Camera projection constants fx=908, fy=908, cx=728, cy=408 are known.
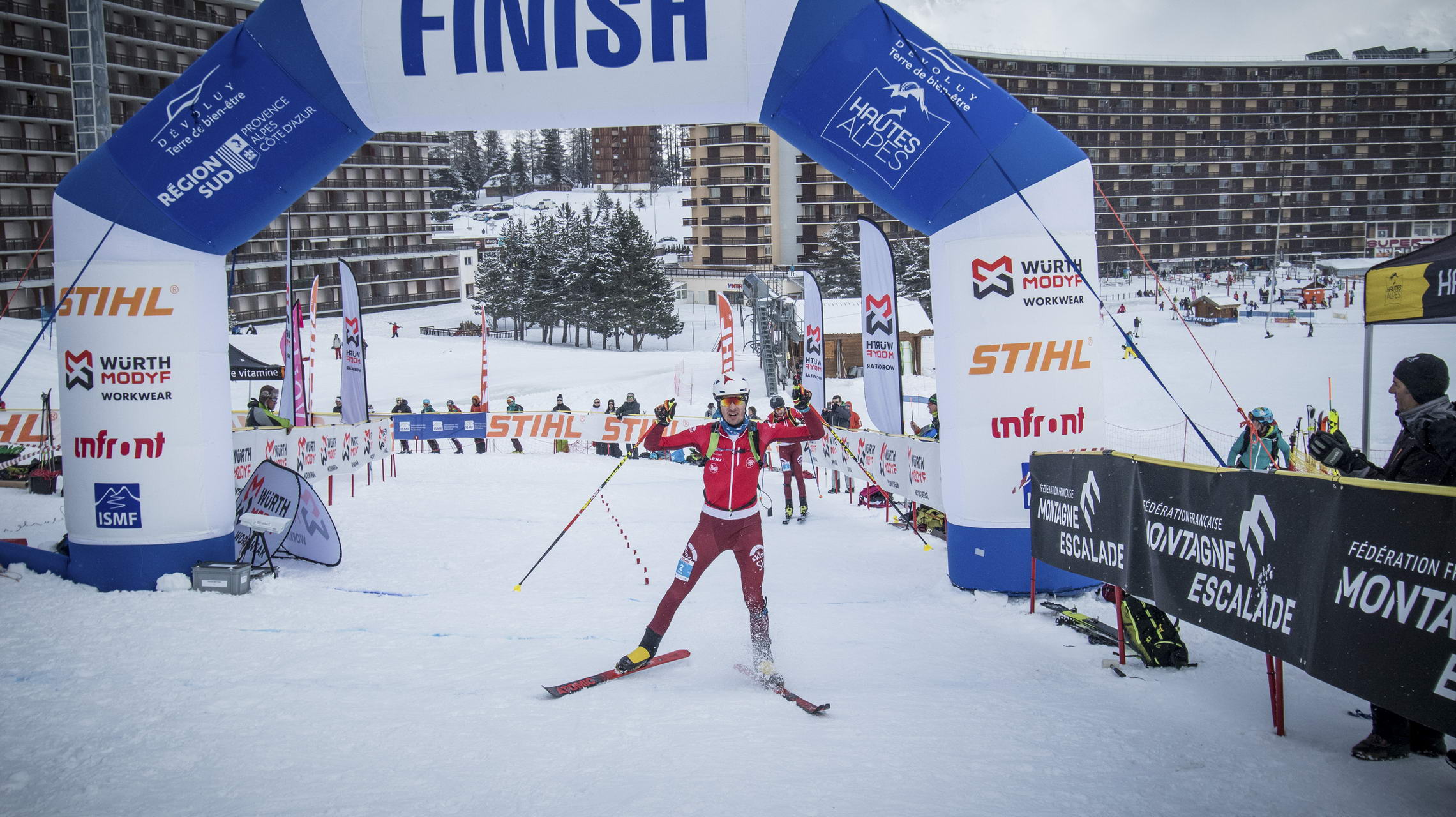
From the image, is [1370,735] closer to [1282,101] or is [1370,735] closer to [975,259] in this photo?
[975,259]

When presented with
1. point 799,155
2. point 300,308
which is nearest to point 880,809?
point 300,308

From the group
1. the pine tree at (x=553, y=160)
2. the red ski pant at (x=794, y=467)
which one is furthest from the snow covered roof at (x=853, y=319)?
the pine tree at (x=553, y=160)

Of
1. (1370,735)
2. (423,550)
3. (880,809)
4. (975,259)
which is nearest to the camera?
(880,809)

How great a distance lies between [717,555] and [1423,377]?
3.50 meters

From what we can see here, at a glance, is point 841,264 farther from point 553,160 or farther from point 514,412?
point 553,160

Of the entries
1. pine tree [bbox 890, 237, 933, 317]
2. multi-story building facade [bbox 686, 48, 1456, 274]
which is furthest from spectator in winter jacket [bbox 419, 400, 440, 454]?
multi-story building facade [bbox 686, 48, 1456, 274]

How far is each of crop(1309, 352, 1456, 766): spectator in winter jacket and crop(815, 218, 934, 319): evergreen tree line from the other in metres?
51.9

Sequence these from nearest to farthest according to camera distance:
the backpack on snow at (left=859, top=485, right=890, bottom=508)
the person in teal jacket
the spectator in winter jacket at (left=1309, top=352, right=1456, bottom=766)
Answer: the spectator in winter jacket at (left=1309, top=352, right=1456, bottom=766) < the person in teal jacket < the backpack on snow at (left=859, top=485, right=890, bottom=508)

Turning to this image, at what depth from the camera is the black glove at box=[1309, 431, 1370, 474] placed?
13.7 ft

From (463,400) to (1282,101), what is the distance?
9257 centimetres

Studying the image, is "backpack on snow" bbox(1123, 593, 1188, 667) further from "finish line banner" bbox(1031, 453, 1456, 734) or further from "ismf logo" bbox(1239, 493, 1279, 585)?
"ismf logo" bbox(1239, 493, 1279, 585)

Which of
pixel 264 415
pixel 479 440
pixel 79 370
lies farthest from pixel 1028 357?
pixel 479 440

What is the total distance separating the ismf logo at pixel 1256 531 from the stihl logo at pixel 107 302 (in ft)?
24.4

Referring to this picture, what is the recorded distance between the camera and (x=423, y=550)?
8.91 metres
